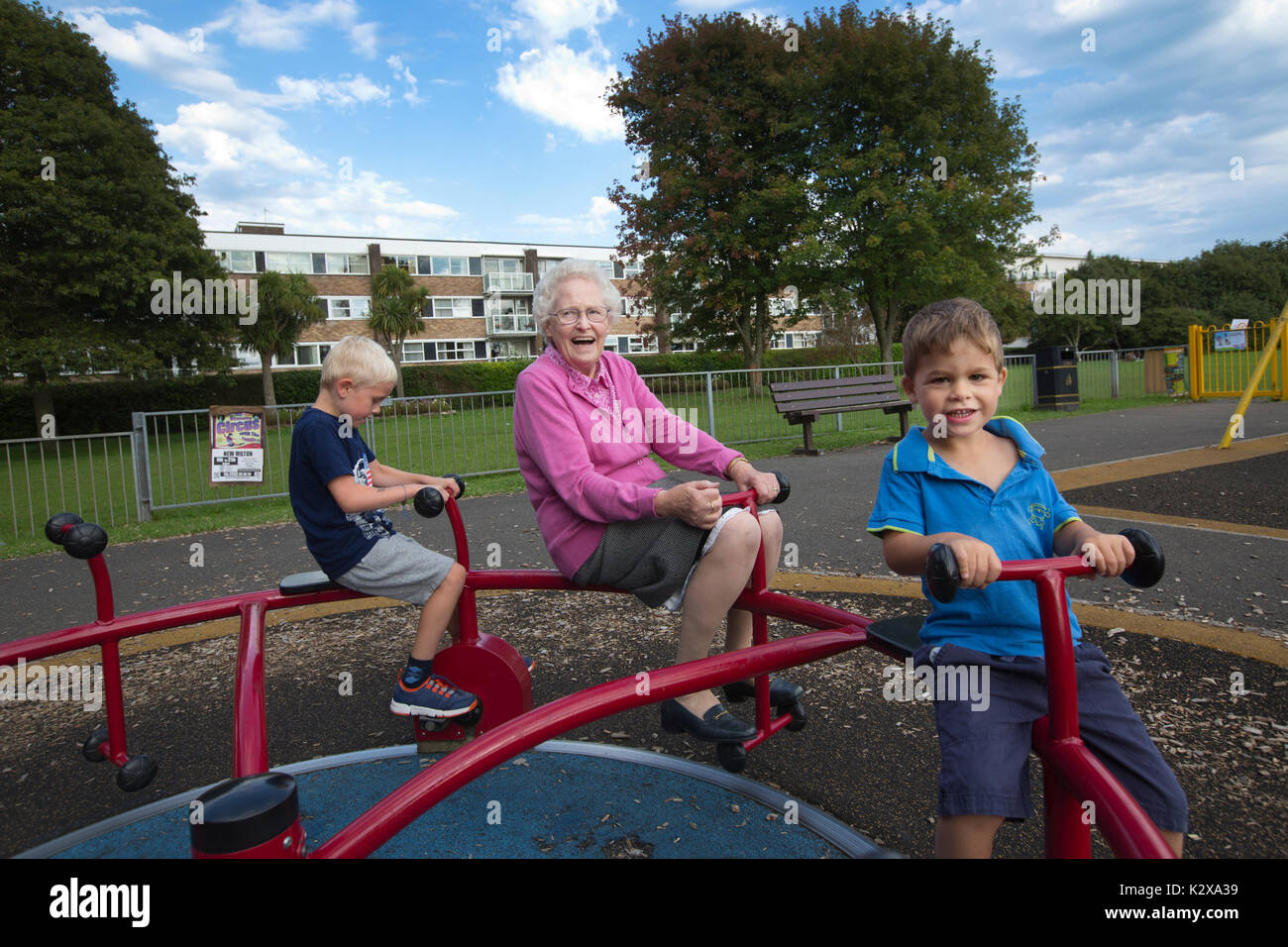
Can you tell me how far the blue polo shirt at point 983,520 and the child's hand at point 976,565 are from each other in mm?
309

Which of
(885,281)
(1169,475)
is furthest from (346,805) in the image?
(885,281)

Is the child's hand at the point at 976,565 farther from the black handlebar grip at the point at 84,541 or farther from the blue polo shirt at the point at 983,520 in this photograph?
the black handlebar grip at the point at 84,541

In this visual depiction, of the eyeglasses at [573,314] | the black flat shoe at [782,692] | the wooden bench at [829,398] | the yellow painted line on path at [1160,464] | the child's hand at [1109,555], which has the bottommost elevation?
Answer: the black flat shoe at [782,692]

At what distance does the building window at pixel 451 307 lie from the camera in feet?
200

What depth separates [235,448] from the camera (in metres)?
8.06

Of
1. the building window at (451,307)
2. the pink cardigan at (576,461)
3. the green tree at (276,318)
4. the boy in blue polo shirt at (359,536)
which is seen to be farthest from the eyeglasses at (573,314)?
the building window at (451,307)

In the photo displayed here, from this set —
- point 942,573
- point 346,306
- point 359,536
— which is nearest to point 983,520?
point 942,573

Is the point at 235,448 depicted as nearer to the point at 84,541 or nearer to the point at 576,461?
the point at 84,541

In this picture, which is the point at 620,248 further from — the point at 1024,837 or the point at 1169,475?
the point at 1024,837

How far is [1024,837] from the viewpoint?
6.63 feet

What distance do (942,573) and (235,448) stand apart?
8.31m

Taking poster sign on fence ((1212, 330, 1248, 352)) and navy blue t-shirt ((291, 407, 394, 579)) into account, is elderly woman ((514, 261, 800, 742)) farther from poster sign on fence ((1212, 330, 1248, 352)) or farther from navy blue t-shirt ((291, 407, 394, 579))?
poster sign on fence ((1212, 330, 1248, 352))
